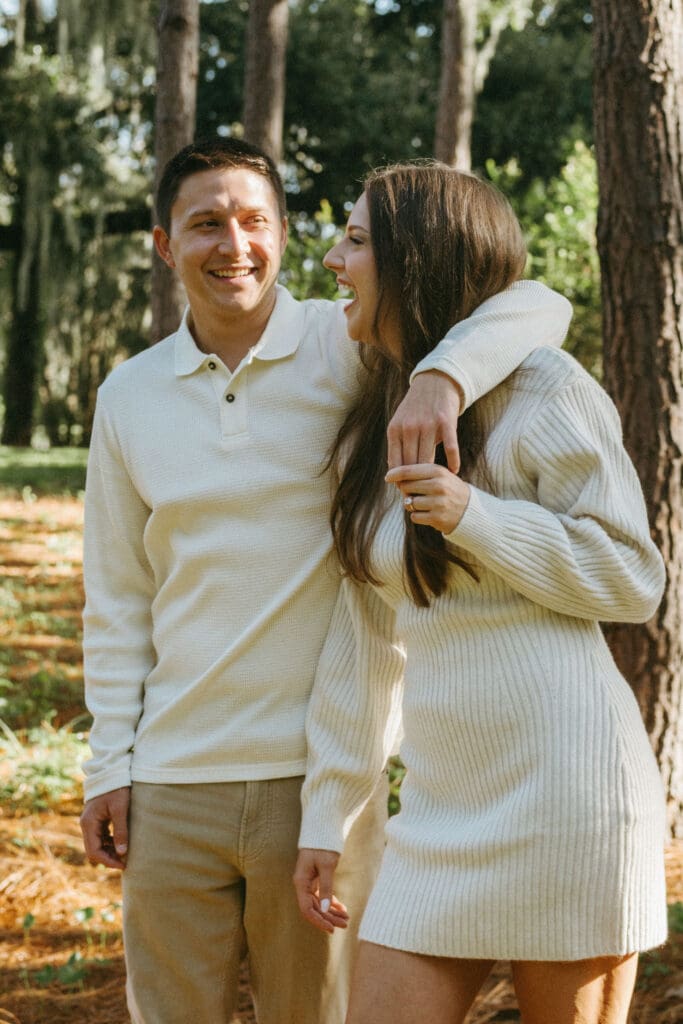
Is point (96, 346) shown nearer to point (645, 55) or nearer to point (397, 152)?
point (397, 152)

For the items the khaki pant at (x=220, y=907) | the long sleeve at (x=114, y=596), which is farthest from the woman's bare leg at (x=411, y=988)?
the long sleeve at (x=114, y=596)

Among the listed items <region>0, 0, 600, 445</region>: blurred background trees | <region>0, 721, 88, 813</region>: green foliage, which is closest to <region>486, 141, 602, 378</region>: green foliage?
<region>0, 0, 600, 445</region>: blurred background trees

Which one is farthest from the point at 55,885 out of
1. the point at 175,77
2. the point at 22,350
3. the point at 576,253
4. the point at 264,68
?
the point at 22,350

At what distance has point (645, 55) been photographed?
3.66m

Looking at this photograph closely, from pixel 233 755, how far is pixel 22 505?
831cm

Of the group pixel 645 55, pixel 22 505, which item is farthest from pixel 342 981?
pixel 22 505

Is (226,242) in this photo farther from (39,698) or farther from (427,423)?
(39,698)

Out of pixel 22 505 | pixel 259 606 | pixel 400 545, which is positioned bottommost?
pixel 22 505

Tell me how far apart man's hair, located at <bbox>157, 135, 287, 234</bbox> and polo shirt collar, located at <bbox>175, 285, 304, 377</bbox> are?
0.28 metres

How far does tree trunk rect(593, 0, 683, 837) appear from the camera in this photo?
3.67 m

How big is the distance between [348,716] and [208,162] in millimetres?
1234

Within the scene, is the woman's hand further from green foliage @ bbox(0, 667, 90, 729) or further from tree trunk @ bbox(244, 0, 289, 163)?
tree trunk @ bbox(244, 0, 289, 163)

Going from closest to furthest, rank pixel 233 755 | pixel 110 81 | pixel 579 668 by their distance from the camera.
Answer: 1. pixel 579 668
2. pixel 233 755
3. pixel 110 81

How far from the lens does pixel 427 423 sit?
6.07 feet
